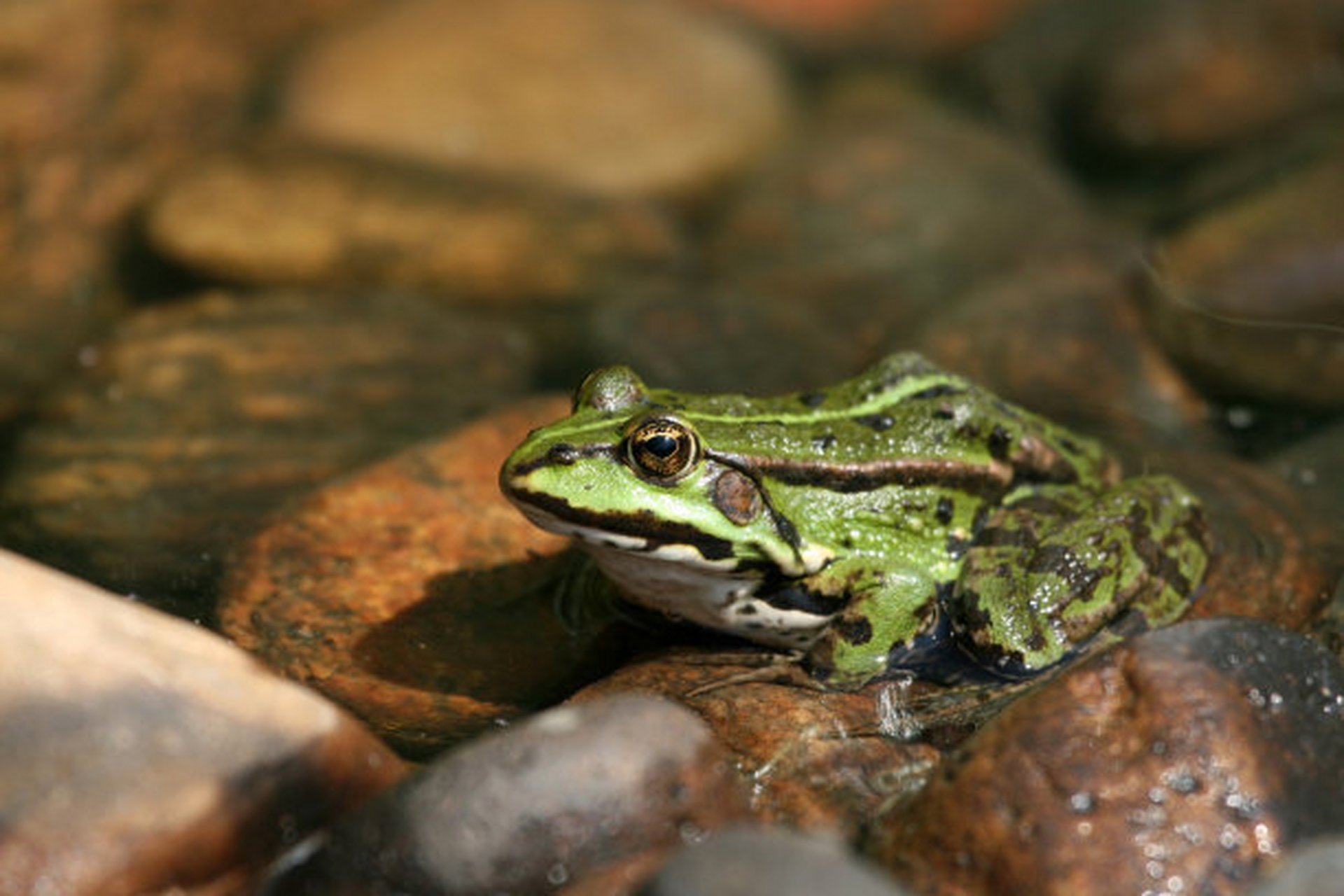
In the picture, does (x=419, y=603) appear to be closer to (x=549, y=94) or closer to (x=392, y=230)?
(x=392, y=230)

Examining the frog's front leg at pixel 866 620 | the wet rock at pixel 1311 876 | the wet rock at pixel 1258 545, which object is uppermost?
the wet rock at pixel 1311 876

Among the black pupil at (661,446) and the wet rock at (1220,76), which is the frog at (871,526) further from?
the wet rock at (1220,76)

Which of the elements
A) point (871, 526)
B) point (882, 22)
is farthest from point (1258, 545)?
point (882, 22)

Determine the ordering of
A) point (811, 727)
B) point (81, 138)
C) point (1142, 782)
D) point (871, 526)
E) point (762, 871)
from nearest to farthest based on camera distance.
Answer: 1. point (762, 871)
2. point (1142, 782)
3. point (811, 727)
4. point (871, 526)
5. point (81, 138)

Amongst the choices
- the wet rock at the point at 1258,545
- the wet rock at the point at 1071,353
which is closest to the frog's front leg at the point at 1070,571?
the wet rock at the point at 1258,545

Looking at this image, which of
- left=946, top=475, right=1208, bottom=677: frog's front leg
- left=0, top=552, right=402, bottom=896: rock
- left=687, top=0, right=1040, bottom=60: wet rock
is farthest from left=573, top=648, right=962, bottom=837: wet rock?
left=687, top=0, right=1040, bottom=60: wet rock

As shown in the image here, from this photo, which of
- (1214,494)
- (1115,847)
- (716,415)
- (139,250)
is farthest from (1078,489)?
(139,250)
